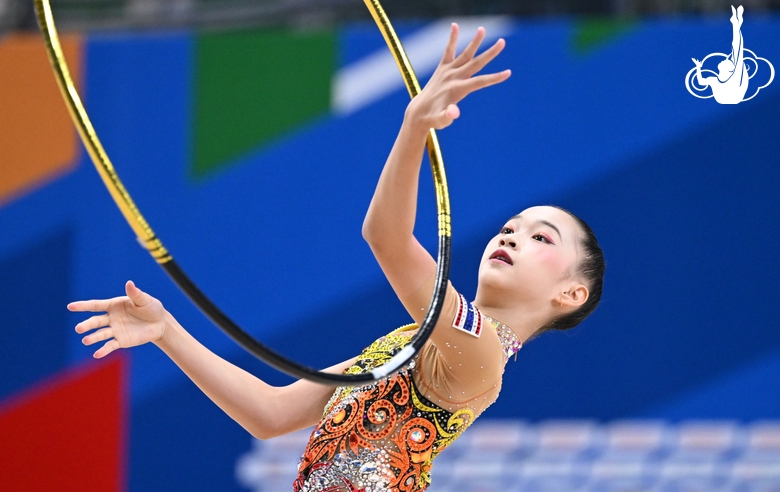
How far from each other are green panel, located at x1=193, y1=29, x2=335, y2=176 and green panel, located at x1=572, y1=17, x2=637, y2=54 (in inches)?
39.6

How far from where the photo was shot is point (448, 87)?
1.53 metres

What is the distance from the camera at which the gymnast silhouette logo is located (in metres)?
3.84

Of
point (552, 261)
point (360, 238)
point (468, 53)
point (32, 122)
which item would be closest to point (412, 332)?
point (552, 261)

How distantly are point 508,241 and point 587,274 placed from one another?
20 centimetres

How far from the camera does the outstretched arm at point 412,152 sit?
1.51m

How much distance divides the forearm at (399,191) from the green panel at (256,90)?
2.44 m

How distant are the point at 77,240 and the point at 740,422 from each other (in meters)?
2.77

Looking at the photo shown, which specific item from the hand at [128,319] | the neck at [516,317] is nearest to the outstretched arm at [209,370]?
the hand at [128,319]

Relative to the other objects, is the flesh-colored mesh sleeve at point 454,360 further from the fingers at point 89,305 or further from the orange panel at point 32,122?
the orange panel at point 32,122

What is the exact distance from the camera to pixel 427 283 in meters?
1.70

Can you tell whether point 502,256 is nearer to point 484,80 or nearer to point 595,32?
point 484,80

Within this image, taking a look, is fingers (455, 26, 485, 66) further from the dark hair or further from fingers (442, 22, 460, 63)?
the dark hair

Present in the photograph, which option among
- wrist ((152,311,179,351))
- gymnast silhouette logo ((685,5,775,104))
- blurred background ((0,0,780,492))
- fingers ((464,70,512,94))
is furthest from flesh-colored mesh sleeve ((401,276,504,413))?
gymnast silhouette logo ((685,5,775,104))

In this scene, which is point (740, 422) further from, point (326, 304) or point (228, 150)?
point (228, 150)
